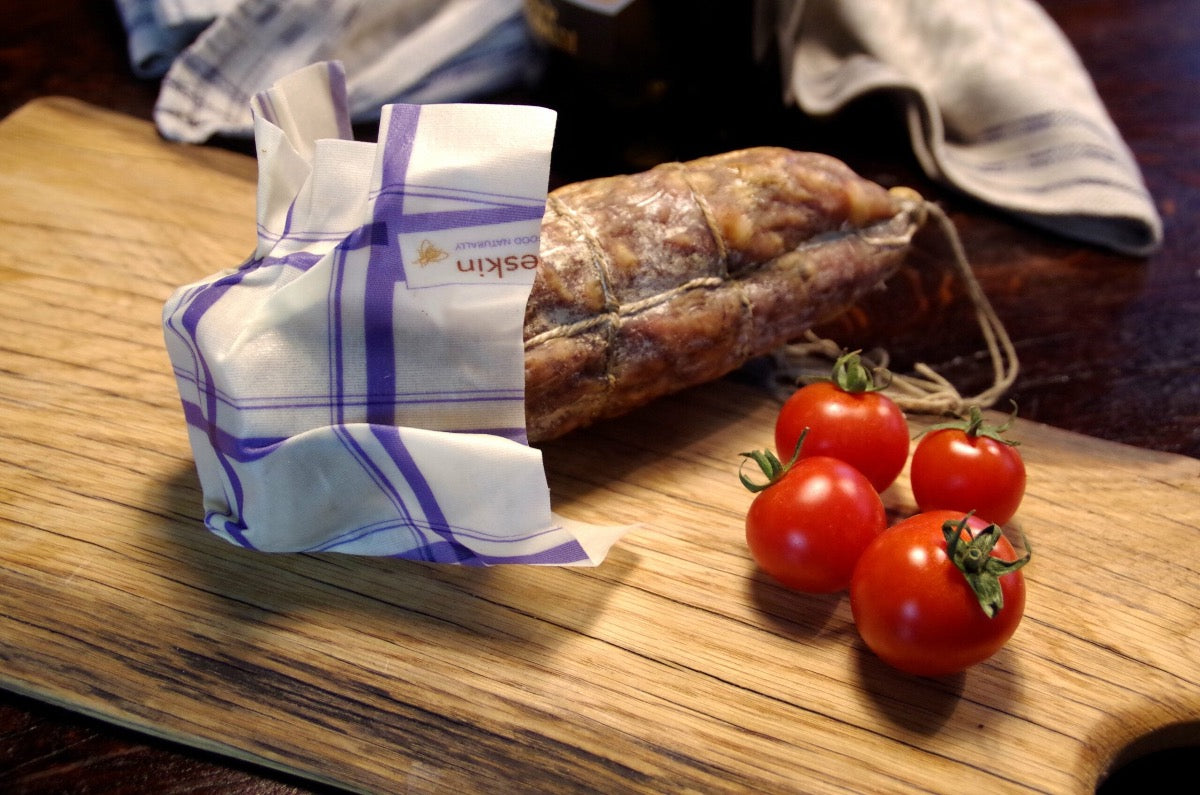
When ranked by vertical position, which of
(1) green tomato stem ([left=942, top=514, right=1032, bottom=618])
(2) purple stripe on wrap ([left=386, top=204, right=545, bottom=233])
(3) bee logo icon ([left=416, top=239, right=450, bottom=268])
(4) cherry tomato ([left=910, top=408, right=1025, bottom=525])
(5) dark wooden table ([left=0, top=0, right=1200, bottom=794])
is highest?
(2) purple stripe on wrap ([left=386, top=204, right=545, bottom=233])

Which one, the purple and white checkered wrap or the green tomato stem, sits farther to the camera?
the purple and white checkered wrap

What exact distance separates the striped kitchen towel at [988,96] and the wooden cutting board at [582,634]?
0.70 metres

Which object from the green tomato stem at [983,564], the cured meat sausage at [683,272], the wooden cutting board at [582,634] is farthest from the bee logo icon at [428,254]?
the green tomato stem at [983,564]

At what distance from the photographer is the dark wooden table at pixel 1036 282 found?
1246 mm

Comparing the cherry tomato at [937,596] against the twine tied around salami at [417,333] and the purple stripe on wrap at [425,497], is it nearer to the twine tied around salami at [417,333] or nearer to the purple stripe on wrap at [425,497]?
the twine tied around salami at [417,333]

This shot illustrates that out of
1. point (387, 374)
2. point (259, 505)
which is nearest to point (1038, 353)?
point (387, 374)

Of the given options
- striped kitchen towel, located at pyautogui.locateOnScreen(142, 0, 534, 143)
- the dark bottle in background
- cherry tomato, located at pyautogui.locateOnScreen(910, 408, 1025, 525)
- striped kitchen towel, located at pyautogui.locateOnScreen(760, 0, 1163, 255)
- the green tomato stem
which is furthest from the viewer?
striped kitchen towel, located at pyautogui.locateOnScreen(142, 0, 534, 143)

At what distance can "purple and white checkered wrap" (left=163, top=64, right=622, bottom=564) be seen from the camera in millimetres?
1302

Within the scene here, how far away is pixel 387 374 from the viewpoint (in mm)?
1336

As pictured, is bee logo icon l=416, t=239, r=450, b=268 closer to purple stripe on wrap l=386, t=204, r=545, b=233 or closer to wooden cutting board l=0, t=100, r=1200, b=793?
purple stripe on wrap l=386, t=204, r=545, b=233

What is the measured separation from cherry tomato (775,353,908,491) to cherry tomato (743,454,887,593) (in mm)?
84

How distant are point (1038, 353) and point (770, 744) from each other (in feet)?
3.34

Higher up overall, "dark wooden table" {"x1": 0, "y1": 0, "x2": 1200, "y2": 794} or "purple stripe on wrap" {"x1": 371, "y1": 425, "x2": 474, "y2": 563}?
"purple stripe on wrap" {"x1": 371, "y1": 425, "x2": 474, "y2": 563}

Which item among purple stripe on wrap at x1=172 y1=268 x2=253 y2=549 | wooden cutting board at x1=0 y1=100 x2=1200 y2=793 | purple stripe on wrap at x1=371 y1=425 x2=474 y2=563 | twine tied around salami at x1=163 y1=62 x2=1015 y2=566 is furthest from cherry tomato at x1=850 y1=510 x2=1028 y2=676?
purple stripe on wrap at x1=172 y1=268 x2=253 y2=549
